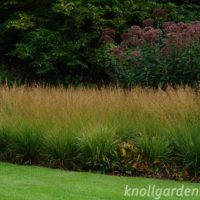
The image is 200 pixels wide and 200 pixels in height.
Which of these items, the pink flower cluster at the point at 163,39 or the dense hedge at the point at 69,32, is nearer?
the pink flower cluster at the point at 163,39

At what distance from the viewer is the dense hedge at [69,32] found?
64.9ft

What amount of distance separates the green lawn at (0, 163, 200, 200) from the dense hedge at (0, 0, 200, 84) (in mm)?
10097

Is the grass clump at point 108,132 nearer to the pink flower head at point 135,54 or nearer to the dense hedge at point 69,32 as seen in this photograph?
the pink flower head at point 135,54

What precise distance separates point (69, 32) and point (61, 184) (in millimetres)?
12571

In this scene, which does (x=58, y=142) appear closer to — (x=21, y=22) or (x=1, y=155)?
(x=1, y=155)

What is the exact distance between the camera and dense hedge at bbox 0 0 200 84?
19.8m

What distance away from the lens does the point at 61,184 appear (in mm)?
8562

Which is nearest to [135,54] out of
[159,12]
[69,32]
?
[159,12]

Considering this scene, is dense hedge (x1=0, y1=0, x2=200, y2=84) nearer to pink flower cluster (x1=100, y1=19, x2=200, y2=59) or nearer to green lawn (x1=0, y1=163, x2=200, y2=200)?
pink flower cluster (x1=100, y1=19, x2=200, y2=59)

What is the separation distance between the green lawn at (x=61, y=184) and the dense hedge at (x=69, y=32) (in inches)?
398

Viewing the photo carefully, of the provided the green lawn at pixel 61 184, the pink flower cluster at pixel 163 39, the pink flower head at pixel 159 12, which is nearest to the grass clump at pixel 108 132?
the green lawn at pixel 61 184

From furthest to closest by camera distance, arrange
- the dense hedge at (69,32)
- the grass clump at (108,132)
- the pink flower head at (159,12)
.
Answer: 1. the dense hedge at (69,32)
2. the pink flower head at (159,12)
3. the grass clump at (108,132)

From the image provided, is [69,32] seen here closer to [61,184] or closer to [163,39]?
[163,39]

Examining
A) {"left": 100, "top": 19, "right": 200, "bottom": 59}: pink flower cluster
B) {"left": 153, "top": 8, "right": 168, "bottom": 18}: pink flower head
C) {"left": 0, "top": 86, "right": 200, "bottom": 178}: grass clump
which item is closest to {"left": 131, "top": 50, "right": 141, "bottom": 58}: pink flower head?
{"left": 100, "top": 19, "right": 200, "bottom": 59}: pink flower cluster
